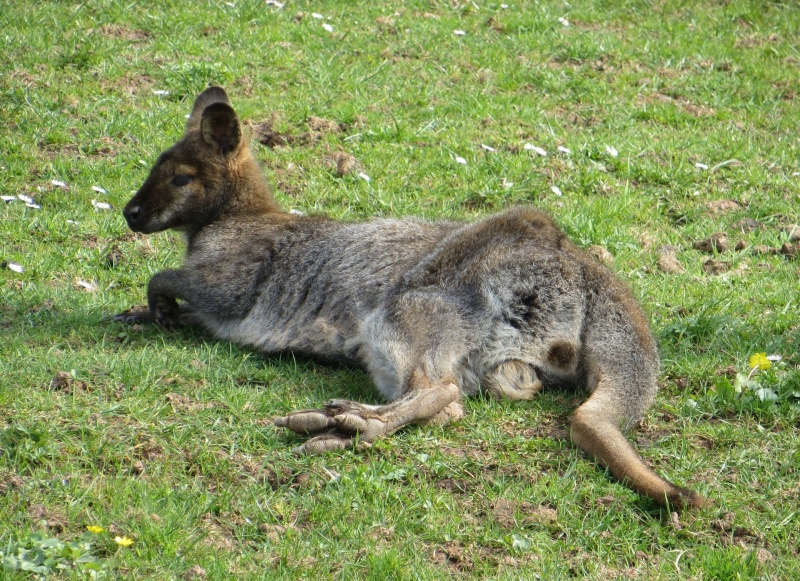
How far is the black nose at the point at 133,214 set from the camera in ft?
20.3

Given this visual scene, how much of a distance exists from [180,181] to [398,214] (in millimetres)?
1779

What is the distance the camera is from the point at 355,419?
4.46 metres

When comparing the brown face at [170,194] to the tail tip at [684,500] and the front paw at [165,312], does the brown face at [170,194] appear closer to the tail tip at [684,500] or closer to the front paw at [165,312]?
the front paw at [165,312]

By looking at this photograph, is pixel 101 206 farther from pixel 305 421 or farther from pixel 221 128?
pixel 305 421

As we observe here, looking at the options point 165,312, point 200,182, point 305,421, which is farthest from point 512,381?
point 200,182

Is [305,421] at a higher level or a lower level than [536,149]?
higher

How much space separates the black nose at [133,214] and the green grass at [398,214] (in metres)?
0.50

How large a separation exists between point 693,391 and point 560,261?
0.99 m

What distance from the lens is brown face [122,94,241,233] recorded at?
20.4 ft

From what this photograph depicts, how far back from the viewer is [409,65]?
9711 mm

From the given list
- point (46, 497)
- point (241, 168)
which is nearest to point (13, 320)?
point (241, 168)

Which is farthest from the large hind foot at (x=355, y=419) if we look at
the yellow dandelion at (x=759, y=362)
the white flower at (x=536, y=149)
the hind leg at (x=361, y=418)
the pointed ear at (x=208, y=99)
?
the white flower at (x=536, y=149)

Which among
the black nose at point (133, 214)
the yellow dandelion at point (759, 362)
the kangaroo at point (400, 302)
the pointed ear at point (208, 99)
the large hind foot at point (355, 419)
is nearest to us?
the large hind foot at point (355, 419)

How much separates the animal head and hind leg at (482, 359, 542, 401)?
2.16m
